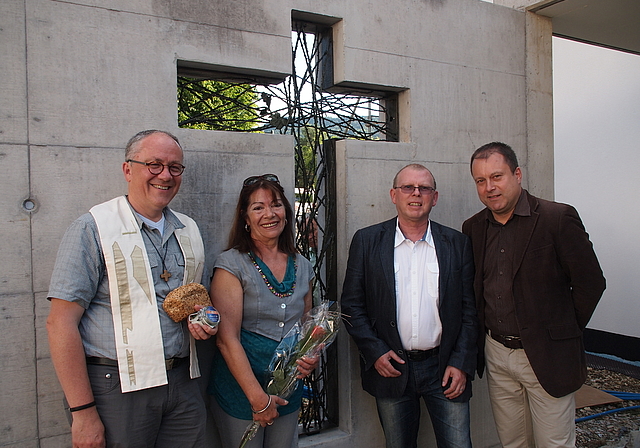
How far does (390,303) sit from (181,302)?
4.02 feet

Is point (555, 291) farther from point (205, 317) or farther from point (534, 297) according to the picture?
point (205, 317)

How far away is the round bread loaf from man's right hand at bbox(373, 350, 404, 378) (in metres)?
1.12

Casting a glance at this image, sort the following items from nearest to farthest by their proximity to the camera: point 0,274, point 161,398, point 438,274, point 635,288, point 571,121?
point 161,398, point 0,274, point 438,274, point 635,288, point 571,121

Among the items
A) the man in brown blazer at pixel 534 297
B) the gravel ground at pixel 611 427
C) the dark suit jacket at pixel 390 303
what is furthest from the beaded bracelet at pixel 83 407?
the gravel ground at pixel 611 427

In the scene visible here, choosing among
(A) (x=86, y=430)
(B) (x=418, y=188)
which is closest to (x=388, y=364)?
(B) (x=418, y=188)

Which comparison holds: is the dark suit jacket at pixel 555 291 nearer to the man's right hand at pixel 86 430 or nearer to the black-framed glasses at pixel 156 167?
the black-framed glasses at pixel 156 167

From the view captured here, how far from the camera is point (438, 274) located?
2.84 metres

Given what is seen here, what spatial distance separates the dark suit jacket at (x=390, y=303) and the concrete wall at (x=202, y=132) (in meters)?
0.41

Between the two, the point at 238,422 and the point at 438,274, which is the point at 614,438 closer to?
the point at 438,274

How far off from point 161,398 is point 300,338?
692 millimetres

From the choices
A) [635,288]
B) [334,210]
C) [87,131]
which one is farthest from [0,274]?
[635,288]

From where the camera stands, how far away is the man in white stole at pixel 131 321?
1.94 m

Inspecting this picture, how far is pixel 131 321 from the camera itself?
6.75ft

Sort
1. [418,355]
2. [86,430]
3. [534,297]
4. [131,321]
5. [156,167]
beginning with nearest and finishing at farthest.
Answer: [86,430] → [131,321] → [156,167] → [534,297] → [418,355]
